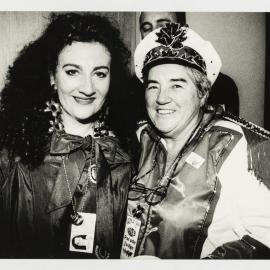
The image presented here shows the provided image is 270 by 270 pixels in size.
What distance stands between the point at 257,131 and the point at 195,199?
376 millimetres

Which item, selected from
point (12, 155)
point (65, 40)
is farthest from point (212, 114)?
point (12, 155)

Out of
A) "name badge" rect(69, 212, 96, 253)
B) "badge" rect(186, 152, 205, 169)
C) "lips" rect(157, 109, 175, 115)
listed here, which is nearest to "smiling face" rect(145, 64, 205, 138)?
"lips" rect(157, 109, 175, 115)

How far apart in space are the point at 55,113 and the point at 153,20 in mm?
561

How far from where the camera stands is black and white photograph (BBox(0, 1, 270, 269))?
4.88 feet

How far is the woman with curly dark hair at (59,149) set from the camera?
1.51 meters

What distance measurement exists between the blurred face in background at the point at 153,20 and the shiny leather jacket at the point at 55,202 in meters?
0.52

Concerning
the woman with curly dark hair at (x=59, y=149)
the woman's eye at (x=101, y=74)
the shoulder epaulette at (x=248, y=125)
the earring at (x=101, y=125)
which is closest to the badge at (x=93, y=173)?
the woman with curly dark hair at (x=59, y=149)

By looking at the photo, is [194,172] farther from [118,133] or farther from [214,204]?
[118,133]

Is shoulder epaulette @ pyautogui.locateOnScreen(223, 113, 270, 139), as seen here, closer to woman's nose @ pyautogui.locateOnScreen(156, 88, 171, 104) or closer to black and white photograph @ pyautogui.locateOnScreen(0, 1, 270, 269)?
black and white photograph @ pyautogui.locateOnScreen(0, 1, 270, 269)

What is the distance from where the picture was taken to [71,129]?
1.56m

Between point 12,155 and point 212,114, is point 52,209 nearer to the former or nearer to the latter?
point 12,155

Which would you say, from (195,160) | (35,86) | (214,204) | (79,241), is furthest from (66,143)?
(214,204)

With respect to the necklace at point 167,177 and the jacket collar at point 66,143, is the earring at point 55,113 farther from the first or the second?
the necklace at point 167,177
